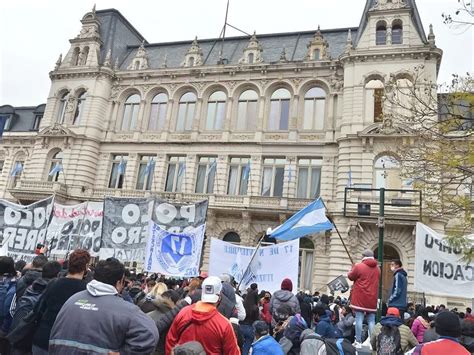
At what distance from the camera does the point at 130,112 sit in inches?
1268

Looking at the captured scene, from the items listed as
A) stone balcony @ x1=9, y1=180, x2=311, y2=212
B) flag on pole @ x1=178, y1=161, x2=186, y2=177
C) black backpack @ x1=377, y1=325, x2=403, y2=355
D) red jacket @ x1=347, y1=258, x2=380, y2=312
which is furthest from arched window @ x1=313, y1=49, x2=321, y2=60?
black backpack @ x1=377, y1=325, x2=403, y2=355

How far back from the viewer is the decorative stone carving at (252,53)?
2988 centimetres

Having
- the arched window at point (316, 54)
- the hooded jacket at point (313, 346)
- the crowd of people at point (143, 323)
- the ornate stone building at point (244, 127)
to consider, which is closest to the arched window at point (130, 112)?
the ornate stone building at point (244, 127)

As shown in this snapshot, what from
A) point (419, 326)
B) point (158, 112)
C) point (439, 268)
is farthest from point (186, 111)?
point (419, 326)

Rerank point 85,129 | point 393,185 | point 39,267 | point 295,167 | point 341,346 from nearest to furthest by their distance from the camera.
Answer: point 341,346
point 39,267
point 393,185
point 295,167
point 85,129

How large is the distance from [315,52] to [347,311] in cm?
2283

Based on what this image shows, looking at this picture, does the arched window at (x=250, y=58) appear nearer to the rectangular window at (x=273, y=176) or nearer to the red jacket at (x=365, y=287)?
the rectangular window at (x=273, y=176)

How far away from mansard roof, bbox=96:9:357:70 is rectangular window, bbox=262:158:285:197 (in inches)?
322

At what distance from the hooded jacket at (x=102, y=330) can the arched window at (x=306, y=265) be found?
72.3 ft

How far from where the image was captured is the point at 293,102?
91.8 ft

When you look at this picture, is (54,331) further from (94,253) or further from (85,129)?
(85,129)

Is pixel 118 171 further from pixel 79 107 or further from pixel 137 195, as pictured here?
pixel 79 107

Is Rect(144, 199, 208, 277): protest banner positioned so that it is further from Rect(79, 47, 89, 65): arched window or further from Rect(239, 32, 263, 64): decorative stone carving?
Rect(79, 47, 89, 65): arched window

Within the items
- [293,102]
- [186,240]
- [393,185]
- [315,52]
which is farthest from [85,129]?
[393,185]
